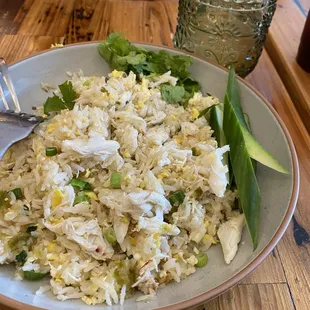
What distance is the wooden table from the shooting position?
109cm

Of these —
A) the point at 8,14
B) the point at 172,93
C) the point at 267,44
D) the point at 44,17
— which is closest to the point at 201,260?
the point at 172,93

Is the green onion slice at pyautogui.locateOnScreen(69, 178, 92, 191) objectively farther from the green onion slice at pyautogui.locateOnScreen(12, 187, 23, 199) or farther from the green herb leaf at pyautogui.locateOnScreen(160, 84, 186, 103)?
the green herb leaf at pyautogui.locateOnScreen(160, 84, 186, 103)

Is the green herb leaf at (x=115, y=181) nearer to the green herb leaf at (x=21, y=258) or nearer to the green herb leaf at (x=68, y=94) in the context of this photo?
the green herb leaf at (x=21, y=258)

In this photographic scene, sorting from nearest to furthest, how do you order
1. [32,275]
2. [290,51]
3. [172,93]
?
[32,275] < [172,93] < [290,51]

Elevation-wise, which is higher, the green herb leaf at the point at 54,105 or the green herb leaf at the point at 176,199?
the green herb leaf at the point at 54,105

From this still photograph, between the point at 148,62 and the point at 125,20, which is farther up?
Result: the point at 148,62

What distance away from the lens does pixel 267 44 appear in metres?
1.95

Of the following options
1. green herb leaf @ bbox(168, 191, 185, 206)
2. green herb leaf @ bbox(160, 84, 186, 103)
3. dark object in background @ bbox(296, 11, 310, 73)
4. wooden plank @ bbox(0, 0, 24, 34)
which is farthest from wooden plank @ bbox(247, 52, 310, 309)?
wooden plank @ bbox(0, 0, 24, 34)

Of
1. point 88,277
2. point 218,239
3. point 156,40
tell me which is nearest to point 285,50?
point 156,40

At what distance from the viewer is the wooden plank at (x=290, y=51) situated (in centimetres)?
166

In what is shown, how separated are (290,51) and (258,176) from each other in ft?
3.03

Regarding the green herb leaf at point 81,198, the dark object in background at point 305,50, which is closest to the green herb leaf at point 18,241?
the green herb leaf at point 81,198

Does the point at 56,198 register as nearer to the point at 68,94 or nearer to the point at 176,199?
the point at 176,199

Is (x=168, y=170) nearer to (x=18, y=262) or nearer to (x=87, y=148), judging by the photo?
(x=87, y=148)
